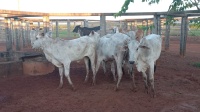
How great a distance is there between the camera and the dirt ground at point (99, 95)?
535cm

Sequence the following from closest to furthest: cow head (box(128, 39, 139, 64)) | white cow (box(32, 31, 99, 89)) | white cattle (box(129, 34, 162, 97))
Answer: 1. cow head (box(128, 39, 139, 64))
2. white cattle (box(129, 34, 162, 97))
3. white cow (box(32, 31, 99, 89))

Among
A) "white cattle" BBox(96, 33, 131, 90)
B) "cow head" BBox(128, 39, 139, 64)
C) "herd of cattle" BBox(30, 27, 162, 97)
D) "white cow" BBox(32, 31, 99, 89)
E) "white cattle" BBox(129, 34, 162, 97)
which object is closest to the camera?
"cow head" BBox(128, 39, 139, 64)

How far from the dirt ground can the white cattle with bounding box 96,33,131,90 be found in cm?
79

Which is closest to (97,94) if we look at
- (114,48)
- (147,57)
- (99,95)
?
(99,95)

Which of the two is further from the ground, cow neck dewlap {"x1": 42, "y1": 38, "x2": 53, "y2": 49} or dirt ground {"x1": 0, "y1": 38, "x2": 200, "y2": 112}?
cow neck dewlap {"x1": 42, "y1": 38, "x2": 53, "y2": 49}

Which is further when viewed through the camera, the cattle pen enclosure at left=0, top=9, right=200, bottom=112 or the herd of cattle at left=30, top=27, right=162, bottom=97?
the herd of cattle at left=30, top=27, right=162, bottom=97

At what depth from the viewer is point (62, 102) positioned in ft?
18.7

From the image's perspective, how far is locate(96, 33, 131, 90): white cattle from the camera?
674 cm

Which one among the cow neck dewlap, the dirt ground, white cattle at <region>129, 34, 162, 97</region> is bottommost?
the dirt ground

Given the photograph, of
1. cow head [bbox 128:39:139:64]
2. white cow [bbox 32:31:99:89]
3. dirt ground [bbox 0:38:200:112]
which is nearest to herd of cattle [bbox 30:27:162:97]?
white cow [bbox 32:31:99:89]

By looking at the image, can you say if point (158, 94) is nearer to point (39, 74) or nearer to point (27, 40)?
point (39, 74)

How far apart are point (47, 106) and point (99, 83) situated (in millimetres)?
2372

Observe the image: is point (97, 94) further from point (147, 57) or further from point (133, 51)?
point (147, 57)

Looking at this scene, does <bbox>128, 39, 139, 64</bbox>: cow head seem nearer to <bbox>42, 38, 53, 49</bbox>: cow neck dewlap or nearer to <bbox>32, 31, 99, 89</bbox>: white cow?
<bbox>32, 31, 99, 89</bbox>: white cow
